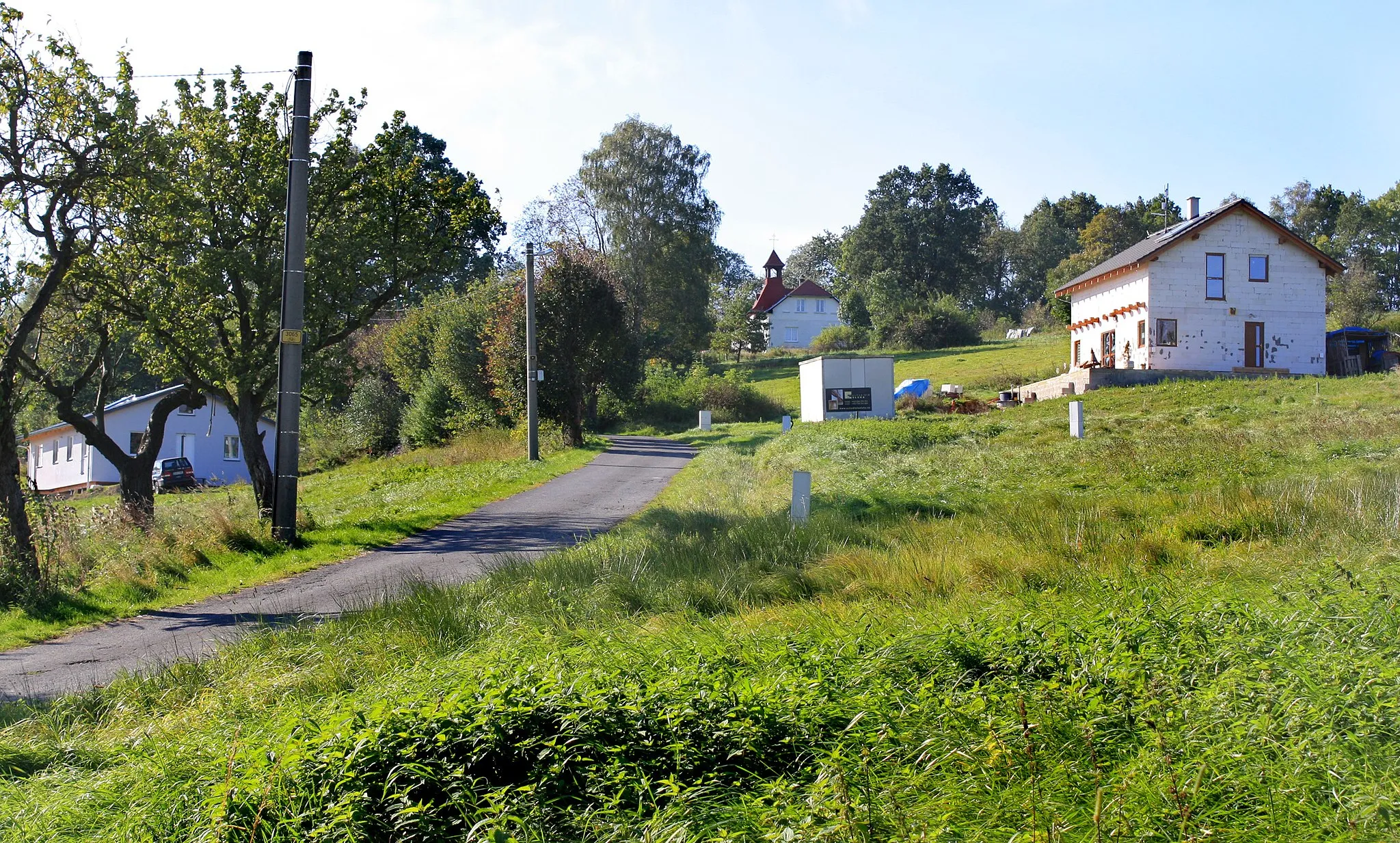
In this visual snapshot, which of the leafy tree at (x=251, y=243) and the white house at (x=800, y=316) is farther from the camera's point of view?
the white house at (x=800, y=316)

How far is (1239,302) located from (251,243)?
1416 inches

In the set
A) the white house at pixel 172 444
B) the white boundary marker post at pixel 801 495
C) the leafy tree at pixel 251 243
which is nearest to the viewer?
the white boundary marker post at pixel 801 495

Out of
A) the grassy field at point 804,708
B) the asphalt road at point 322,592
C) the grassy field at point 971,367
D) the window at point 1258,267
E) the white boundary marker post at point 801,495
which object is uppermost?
the window at point 1258,267

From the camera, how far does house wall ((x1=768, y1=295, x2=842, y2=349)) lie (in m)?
94.7

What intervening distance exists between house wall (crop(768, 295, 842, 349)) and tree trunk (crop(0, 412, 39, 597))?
269 ft

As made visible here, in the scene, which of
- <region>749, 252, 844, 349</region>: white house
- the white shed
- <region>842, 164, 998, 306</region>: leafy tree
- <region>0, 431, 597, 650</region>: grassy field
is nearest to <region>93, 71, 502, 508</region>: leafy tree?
<region>0, 431, 597, 650</region>: grassy field

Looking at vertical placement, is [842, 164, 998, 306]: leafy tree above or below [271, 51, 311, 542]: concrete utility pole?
above

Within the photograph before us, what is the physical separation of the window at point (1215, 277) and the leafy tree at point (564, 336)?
73.5 ft

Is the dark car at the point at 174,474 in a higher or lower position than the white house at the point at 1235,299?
lower

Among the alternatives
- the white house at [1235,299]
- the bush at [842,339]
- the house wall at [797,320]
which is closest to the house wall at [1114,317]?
the white house at [1235,299]

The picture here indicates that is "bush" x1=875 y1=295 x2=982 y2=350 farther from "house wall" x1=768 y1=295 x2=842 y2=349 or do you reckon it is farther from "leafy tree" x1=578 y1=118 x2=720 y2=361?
"house wall" x1=768 y1=295 x2=842 y2=349

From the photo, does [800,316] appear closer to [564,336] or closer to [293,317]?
[564,336]

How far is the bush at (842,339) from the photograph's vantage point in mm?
76606

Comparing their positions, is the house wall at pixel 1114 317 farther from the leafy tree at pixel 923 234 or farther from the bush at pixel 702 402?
the leafy tree at pixel 923 234
